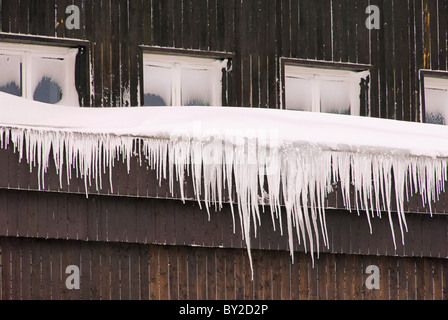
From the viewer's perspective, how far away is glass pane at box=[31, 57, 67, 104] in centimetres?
1245

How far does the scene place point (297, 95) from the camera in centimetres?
1377

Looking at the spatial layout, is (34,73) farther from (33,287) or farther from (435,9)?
(435,9)

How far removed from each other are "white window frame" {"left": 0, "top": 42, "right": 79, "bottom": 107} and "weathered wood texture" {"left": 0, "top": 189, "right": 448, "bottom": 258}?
6.71 ft

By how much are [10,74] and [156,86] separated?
1847mm

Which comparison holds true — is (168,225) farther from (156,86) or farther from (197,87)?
(197,87)

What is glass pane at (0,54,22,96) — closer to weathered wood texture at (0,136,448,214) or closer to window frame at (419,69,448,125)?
weathered wood texture at (0,136,448,214)

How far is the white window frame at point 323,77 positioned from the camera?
13758mm

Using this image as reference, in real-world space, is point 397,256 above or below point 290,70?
below

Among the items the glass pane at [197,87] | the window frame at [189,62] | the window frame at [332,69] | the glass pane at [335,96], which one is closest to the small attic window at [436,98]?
the window frame at [332,69]

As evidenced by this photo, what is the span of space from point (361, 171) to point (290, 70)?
302cm

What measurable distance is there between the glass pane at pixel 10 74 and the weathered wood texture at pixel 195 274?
7.04 ft

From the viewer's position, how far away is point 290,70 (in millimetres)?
13719
